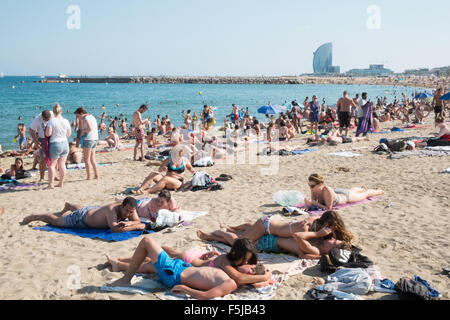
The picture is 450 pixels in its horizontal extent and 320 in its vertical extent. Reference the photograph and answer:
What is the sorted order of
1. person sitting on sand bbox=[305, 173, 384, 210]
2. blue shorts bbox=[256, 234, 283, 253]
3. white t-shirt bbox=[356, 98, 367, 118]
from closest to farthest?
blue shorts bbox=[256, 234, 283, 253]
person sitting on sand bbox=[305, 173, 384, 210]
white t-shirt bbox=[356, 98, 367, 118]

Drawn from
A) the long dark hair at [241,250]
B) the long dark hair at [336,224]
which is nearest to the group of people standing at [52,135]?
the long dark hair at [241,250]

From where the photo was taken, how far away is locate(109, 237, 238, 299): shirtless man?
3.18m

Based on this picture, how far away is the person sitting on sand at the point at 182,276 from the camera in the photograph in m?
3.18

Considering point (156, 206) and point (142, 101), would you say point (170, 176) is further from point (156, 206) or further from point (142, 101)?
point (142, 101)

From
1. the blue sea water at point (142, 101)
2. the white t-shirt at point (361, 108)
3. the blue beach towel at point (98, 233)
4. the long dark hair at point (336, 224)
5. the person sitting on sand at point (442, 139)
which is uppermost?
the blue sea water at point (142, 101)

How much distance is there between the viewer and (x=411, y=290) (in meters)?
3.21

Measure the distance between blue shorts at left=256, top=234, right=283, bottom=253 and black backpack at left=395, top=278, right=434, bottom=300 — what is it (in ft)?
4.54

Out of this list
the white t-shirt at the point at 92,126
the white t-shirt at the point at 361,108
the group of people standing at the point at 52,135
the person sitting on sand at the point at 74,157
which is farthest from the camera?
the white t-shirt at the point at 361,108

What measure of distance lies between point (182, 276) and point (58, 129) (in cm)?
502

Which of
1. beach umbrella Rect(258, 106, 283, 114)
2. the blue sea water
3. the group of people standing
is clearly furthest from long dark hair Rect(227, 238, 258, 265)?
the blue sea water

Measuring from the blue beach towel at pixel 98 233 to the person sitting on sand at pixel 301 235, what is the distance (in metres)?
1.24

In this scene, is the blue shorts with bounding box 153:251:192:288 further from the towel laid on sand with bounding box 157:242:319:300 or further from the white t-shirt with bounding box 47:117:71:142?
the white t-shirt with bounding box 47:117:71:142

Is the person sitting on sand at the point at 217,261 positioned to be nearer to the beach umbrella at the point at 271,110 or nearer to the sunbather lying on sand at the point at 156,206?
the sunbather lying on sand at the point at 156,206
